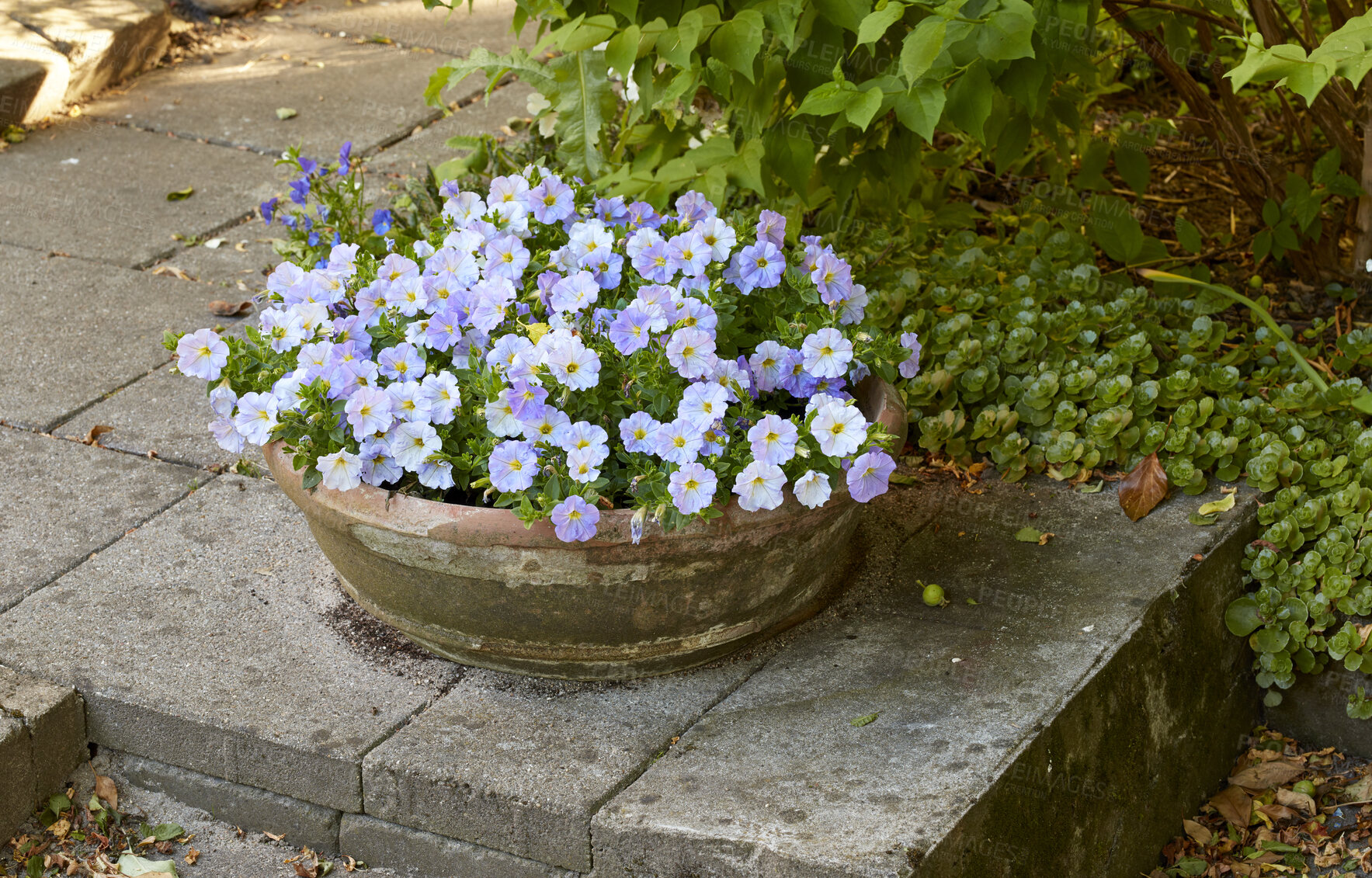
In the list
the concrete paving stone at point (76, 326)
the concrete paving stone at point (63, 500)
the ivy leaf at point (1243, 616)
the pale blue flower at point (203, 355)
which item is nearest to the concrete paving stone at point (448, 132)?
the concrete paving stone at point (76, 326)

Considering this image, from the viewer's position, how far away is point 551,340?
2.00m

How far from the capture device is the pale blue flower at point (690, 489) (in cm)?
192

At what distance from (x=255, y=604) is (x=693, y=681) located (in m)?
0.86

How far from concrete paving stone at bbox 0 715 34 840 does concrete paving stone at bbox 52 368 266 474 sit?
2.88 ft

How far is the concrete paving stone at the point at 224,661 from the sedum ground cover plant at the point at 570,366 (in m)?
0.38

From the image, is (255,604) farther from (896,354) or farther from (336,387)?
(896,354)

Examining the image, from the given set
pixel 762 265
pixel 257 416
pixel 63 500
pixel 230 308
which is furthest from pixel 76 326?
pixel 762 265

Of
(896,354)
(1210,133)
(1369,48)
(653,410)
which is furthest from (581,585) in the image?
(1210,133)

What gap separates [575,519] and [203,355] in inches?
28.0

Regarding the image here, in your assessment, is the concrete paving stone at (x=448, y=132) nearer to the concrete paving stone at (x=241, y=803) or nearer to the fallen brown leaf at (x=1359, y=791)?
the concrete paving stone at (x=241, y=803)

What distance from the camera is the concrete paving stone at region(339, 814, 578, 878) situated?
6.84 feet

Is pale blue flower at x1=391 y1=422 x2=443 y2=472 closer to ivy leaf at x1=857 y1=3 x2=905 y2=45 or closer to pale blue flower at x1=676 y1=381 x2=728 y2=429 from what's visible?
pale blue flower at x1=676 y1=381 x2=728 y2=429

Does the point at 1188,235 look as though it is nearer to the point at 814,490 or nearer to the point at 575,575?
the point at 814,490

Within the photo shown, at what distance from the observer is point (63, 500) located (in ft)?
9.24
